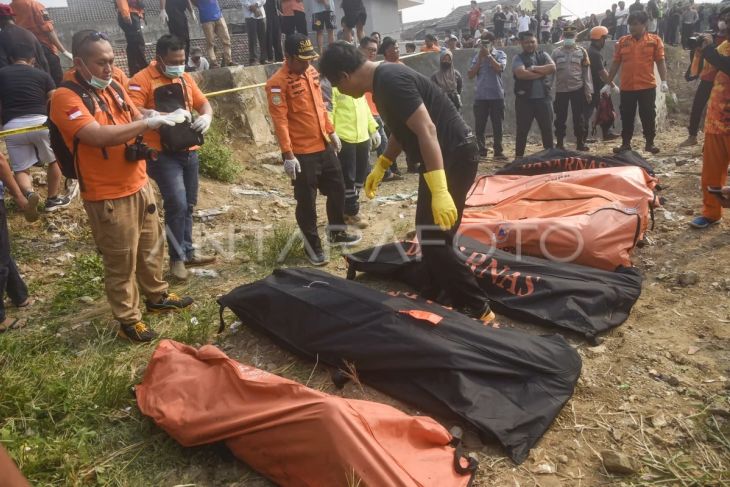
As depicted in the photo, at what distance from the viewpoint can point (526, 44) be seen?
6750 millimetres

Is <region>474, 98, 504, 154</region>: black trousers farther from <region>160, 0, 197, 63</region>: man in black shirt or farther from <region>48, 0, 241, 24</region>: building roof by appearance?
<region>48, 0, 241, 24</region>: building roof

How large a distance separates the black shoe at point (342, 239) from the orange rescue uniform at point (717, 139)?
2981 mm

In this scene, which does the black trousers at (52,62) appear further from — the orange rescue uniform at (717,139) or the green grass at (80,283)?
the orange rescue uniform at (717,139)

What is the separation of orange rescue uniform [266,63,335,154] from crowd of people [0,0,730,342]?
0.03 ft

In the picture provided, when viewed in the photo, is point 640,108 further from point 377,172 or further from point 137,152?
point 137,152

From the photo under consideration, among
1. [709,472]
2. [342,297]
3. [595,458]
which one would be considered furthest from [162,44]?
[709,472]

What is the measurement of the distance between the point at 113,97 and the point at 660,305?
3.47 metres

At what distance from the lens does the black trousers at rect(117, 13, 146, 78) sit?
22.6 ft

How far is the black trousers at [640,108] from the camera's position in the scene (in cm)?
656

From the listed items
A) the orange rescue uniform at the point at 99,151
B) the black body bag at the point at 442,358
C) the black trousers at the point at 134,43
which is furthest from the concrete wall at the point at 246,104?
the black body bag at the point at 442,358

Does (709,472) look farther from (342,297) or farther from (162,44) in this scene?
(162,44)

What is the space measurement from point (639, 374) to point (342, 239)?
2.71m

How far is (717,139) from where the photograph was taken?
404 cm

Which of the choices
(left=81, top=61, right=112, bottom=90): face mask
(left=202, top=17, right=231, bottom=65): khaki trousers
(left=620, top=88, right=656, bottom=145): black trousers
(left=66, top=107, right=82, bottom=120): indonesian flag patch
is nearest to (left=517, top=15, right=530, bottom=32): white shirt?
(left=620, top=88, right=656, bottom=145): black trousers
